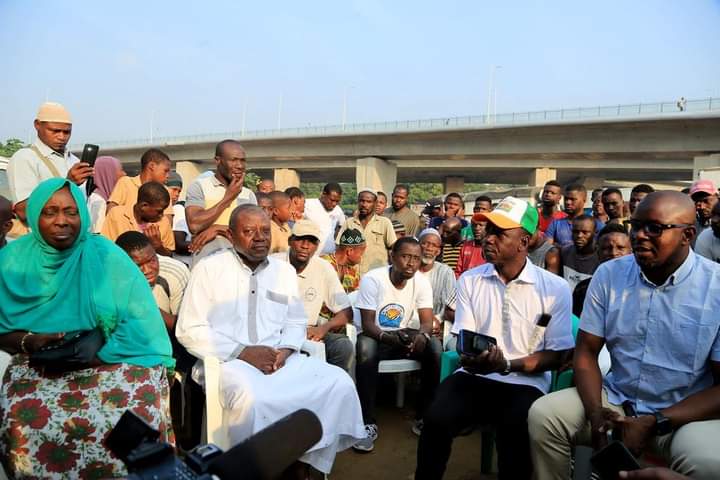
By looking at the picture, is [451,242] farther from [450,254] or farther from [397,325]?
[397,325]

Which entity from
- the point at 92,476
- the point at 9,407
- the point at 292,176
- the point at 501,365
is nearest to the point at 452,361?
the point at 501,365

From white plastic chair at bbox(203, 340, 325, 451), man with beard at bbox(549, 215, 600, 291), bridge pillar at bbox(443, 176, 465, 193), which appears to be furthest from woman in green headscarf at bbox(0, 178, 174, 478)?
bridge pillar at bbox(443, 176, 465, 193)

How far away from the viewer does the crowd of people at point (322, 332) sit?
99.2 inches

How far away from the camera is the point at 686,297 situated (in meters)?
2.54

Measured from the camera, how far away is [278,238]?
565 centimetres

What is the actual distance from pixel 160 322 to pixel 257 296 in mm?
840

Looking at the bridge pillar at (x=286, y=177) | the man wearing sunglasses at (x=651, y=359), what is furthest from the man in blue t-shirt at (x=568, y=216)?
the bridge pillar at (x=286, y=177)

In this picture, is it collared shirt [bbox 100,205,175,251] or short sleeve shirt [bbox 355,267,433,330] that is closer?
collared shirt [bbox 100,205,175,251]

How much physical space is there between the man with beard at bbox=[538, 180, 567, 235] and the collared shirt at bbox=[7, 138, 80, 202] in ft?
17.9

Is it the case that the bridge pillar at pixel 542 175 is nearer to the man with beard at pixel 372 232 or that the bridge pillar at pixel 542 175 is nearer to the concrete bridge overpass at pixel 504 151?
the concrete bridge overpass at pixel 504 151

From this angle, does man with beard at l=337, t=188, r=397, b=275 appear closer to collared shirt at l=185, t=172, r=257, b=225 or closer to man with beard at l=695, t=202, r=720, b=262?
collared shirt at l=185, t=172, r=257, b=225

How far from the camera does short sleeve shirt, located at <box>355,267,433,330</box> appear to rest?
179 inches

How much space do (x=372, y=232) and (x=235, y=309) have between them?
12.0 feet

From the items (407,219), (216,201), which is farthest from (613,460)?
(407,219)
